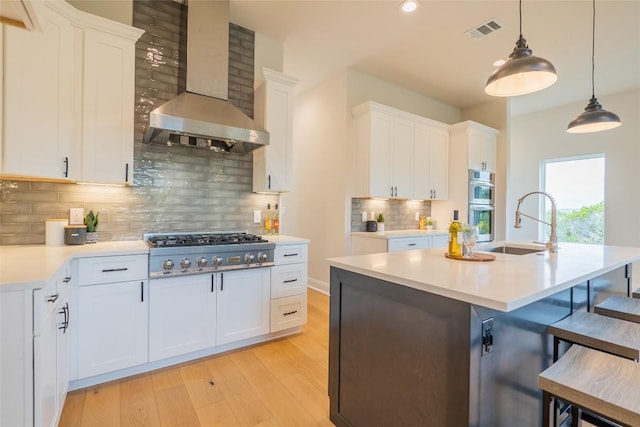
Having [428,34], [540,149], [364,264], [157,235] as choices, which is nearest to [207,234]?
[157,235]

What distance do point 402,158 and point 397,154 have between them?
0.13m

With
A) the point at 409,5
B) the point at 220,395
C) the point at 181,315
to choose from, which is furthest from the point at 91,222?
the point at 409,5

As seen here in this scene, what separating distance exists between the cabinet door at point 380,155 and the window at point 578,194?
3664mm

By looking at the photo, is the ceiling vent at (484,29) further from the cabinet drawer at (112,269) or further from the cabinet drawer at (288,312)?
the cabinet drawer at (112,269)

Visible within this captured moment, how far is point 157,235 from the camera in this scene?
268cm

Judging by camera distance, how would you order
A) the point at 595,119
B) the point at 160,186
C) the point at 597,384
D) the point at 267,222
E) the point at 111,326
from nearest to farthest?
the point at 597,384, the point at 111,326, the point at 595,119, the point at 160,186, the point at 267,222

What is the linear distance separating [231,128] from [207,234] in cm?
107

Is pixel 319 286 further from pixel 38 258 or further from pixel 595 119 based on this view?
pixel 595 119

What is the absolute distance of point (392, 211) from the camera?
4695mm

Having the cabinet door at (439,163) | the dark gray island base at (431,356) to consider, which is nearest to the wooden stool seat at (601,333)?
the dark gray island base at (431,356)

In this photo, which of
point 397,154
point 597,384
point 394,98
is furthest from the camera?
point 394,98

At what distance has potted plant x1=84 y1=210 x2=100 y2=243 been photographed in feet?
7.74

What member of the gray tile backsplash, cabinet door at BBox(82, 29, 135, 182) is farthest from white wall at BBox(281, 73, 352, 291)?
cabinet door at BBox(82, 29, 135, 182)

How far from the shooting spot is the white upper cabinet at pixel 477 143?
4.69 meters
